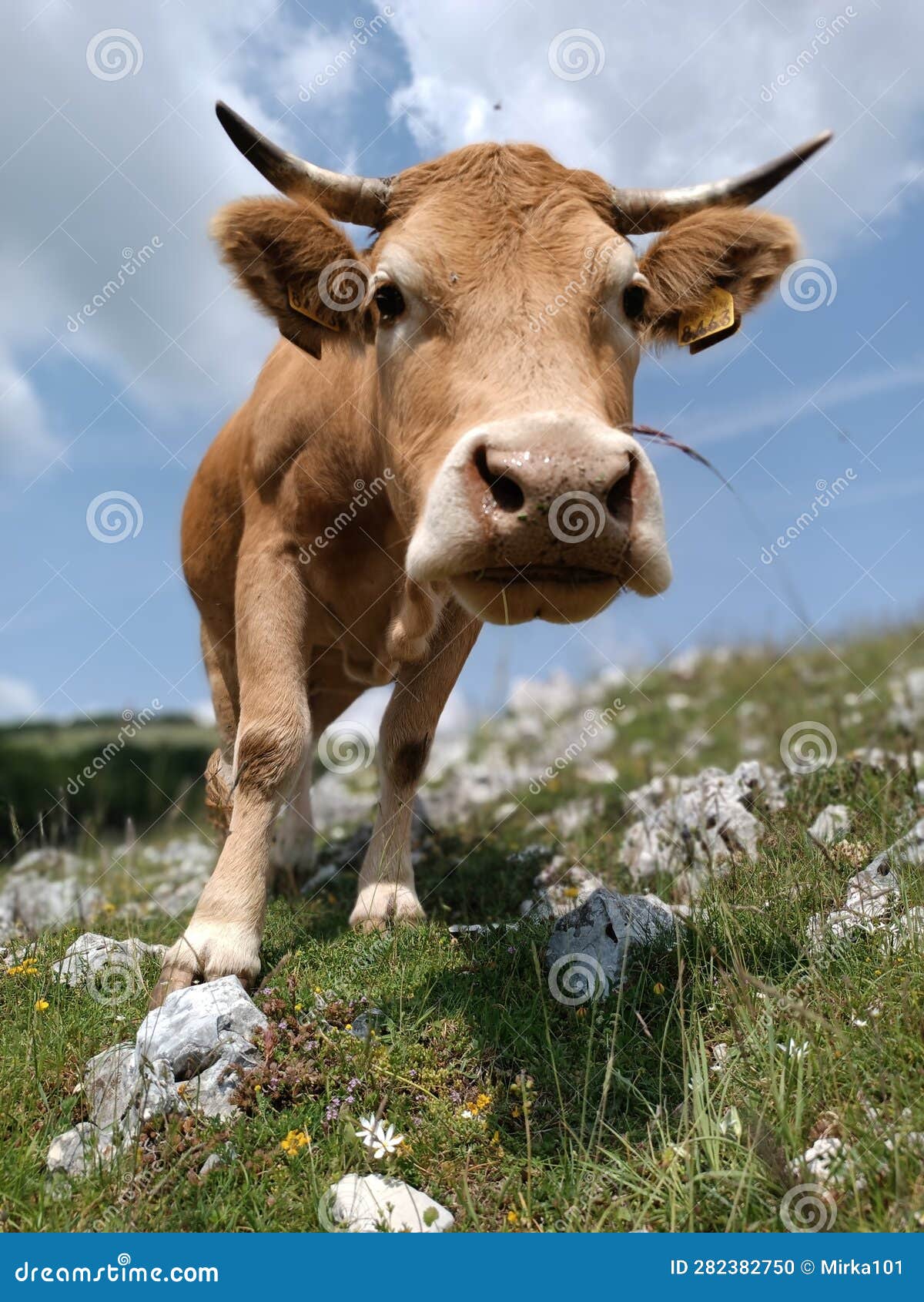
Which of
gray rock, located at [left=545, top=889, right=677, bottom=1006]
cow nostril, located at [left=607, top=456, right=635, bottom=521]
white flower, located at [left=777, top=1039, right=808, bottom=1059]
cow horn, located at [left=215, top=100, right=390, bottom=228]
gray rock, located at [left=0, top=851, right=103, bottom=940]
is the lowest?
gray rock, located at [left=0, top=851, right=103, bottom=940]

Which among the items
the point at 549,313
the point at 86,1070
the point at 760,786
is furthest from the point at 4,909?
the point at 549,313

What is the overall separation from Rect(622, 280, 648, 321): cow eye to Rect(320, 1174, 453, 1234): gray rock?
10.4 ft

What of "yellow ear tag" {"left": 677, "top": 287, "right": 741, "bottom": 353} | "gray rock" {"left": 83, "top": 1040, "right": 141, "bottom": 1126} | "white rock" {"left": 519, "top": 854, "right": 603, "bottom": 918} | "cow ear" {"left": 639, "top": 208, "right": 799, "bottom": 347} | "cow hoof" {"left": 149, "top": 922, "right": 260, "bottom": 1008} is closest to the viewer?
"gray rock" {"left": 83, "top": 1040, "right": 141, "bottom": 1126}

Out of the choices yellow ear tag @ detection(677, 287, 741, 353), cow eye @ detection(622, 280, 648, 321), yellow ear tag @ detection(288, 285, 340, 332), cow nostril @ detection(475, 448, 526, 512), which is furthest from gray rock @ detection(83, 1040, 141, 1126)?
yellow ear tag @ detection(677, 287, 741, 353)

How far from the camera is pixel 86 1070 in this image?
358 cm

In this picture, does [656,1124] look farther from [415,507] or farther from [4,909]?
[4,909]

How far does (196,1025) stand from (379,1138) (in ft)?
2.55

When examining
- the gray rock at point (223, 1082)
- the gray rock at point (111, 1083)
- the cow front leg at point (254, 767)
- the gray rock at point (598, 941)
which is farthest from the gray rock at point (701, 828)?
the gray rock at point (111, 1083)

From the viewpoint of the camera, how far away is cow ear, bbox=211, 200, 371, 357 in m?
4.40

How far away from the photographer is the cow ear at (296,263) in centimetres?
440

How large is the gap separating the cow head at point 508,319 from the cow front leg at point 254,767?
0.87 m

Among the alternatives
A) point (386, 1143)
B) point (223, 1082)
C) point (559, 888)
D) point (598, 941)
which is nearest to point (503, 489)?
point (598, 941)

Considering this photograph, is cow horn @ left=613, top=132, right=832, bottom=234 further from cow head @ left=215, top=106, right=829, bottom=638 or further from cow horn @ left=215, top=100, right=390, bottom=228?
cow horn @ left=215, top=100, right=390, bottom=228

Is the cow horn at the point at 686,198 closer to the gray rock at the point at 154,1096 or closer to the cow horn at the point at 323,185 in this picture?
the cow horn at the point at 323,185
